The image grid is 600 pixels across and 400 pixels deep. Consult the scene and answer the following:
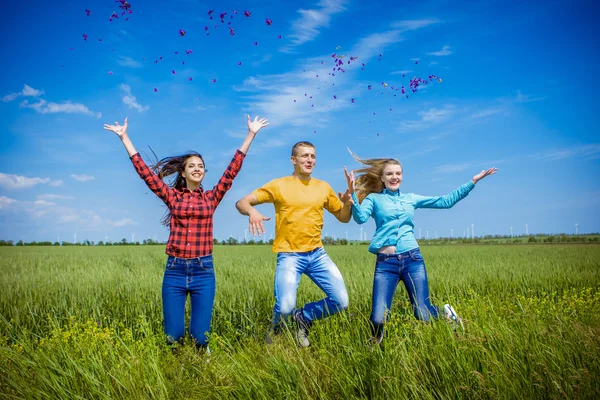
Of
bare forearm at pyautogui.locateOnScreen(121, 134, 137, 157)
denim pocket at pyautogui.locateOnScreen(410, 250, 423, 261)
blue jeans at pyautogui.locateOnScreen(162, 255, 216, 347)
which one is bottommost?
blue jeans at pyautogui.locateOnScreen(162, 255, 216, 347)

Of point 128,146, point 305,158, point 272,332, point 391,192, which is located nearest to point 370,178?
point 391,192

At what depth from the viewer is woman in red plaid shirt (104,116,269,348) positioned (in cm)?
451

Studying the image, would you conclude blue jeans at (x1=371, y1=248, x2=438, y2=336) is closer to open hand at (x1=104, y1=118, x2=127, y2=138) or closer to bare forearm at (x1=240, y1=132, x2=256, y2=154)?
bare forearm at (x1=240, y1=132, x2=256, y2=154)

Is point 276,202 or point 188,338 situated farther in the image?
point 276,202

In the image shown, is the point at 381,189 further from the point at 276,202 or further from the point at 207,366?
the point at 207,366

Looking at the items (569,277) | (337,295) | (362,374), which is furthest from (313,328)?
(569,277)

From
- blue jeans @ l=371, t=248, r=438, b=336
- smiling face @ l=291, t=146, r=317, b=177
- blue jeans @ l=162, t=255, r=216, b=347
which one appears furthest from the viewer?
smiling face @ l=291, t=146, r=317, b=177

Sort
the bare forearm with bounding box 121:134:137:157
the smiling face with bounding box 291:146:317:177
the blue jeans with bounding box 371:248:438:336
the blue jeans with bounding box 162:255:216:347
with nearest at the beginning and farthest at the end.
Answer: the blue jeans with bounding box 162:255:216:347
the blue jeans with bounding box 371:248:438:336
the bare forearm with bounding box 121:134:137:157
the smiling face with bounding box 291:146:317:177

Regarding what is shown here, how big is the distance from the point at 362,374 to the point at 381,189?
2.90m

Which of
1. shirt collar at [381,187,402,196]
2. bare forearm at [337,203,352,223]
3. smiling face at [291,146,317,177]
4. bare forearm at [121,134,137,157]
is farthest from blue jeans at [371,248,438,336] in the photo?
bare forearm at [121,134,137,157]

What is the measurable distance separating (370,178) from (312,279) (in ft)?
5.38

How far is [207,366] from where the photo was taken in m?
3.87

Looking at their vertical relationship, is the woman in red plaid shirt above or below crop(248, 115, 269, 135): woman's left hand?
below

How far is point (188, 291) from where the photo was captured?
4.55 meters
